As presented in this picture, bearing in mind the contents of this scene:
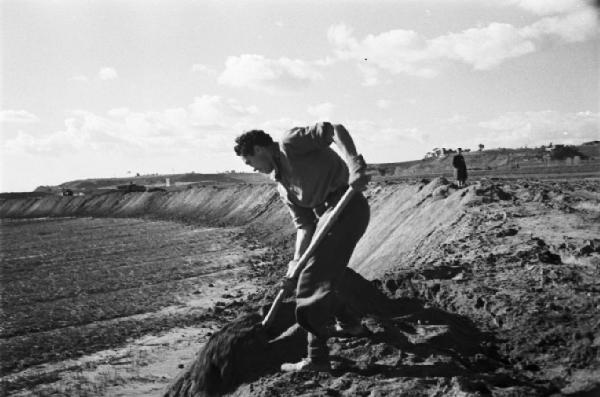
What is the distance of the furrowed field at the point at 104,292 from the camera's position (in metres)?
7.13

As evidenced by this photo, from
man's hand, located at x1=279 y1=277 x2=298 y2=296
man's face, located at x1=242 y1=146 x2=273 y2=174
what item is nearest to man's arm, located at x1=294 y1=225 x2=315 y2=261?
man's hand, located at x1=279 y1=277 x2=298 y2=296

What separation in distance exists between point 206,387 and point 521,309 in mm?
3017

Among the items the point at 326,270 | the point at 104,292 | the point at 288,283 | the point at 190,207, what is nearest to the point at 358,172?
the point at 326,270

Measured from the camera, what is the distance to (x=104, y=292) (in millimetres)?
10234

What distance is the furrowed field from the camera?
7.13 metres

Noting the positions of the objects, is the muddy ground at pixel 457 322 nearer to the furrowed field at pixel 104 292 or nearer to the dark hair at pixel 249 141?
the furrowed field at pixel 104 292

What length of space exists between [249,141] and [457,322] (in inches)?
106

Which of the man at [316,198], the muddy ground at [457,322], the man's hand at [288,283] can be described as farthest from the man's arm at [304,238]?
the muddy ground at [457,322]

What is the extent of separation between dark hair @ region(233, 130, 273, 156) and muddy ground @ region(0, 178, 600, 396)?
180cm

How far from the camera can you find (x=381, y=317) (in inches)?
179

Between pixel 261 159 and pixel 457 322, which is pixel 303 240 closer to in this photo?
pixel 261 159

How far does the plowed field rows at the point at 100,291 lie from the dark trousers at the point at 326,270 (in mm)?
4717

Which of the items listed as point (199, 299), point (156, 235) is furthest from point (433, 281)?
point (156, 235)

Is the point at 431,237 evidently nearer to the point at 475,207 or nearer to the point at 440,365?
the point at 475,207
